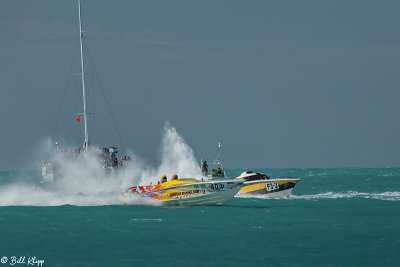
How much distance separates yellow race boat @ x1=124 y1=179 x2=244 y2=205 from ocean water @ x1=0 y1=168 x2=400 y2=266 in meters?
0.56

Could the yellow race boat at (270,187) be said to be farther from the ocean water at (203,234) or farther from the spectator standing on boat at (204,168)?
the spectator standing on boat at (204,168)

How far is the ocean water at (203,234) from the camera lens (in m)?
20.5

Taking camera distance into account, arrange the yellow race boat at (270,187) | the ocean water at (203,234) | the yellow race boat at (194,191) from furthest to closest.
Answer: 1. the yellow race boat at (270,187)
2. the yellow race boat at (194,191)
3. the ocean water at (203,234)

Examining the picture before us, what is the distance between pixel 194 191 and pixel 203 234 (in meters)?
9.58

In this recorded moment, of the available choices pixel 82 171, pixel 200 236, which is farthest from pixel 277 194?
pixel 82 171

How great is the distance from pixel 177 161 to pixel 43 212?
23722mm

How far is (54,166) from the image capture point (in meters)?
57.4

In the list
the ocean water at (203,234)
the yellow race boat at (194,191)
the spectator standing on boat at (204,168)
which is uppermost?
the spectator standing on boat at (204,168)

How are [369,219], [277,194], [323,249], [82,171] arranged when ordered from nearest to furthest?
[323,249]
[369,219]
[277,194]
[82,171]

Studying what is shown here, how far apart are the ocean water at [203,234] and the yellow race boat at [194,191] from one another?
1.83ft

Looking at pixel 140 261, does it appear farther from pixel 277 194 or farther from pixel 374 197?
pixel 374 197

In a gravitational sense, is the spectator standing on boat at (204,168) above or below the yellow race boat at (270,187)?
above

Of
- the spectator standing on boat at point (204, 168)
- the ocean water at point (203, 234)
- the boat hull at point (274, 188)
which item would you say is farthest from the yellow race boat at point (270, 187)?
the spectator standing on boat at point (204, 168)

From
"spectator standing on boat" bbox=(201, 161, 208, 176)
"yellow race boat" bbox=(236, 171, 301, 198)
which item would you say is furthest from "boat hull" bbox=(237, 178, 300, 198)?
"spectator standing on boat" bbox=(201, 161, 208, 176)
